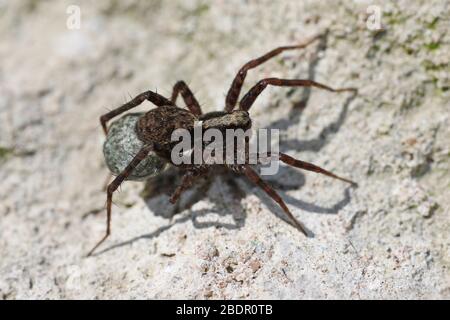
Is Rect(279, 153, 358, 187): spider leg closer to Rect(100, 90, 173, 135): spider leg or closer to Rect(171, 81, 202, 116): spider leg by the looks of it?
Rect(171, 81, 202, 116): spider leg

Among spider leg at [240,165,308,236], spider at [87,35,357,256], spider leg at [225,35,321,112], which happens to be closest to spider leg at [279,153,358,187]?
spider at [87,35,357,256]

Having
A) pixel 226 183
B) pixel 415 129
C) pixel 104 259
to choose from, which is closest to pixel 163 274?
pixel 104 259

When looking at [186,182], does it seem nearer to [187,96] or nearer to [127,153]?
[127,153]

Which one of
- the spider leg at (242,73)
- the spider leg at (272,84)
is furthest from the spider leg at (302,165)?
the spider leg at (242,73)

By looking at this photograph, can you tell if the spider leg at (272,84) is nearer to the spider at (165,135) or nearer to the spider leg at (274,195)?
the spider at (165,135)

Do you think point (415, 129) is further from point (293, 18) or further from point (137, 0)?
point (137, 0)

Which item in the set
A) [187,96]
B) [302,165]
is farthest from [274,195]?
[187,96]
